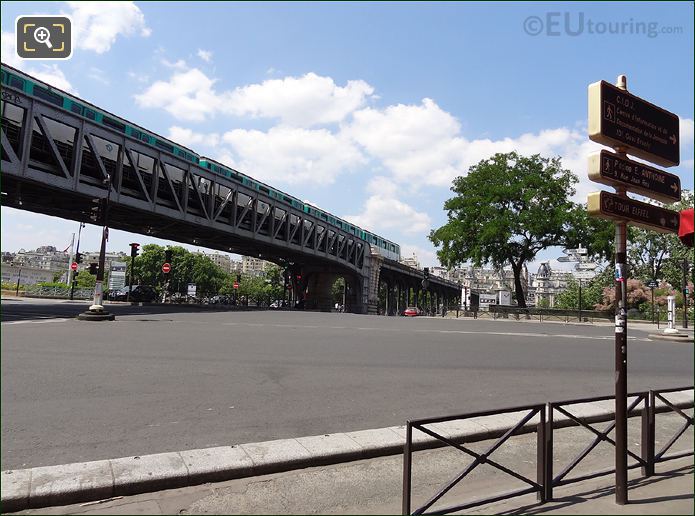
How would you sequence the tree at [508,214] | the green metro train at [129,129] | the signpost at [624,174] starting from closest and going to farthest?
the signpost at [624,174] < the green metro train at [129,129] < the tree at [508,214]

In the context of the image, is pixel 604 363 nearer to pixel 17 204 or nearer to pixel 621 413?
pixel 621 413

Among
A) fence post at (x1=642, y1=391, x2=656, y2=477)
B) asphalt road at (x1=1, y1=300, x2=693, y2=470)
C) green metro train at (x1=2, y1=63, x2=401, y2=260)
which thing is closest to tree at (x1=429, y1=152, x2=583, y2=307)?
green metro train at (x1=2, y1=63, x2=401, y2=260)

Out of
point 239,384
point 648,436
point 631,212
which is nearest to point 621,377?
point 648,436

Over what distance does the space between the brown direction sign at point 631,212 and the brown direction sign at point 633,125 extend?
1.79ft

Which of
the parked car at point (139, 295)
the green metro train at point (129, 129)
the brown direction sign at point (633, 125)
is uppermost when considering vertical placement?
the green metro train at point (129, 129)

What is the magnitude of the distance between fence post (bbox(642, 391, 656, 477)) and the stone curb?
56.3 inches

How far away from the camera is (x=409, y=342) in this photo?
17844 mm

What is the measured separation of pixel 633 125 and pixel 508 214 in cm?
4119

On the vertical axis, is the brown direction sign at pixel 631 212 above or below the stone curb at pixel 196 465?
above

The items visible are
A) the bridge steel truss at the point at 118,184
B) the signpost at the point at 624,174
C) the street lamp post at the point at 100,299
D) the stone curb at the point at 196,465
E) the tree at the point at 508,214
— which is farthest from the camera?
the tree at the point at 508,214

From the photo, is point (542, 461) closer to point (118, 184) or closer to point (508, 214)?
point (118, 184)

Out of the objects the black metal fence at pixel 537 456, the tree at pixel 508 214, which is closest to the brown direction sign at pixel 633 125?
the black metal fence at pixel 537 456

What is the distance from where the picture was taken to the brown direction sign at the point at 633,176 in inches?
182

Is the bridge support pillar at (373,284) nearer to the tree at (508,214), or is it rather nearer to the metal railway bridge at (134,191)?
the metal railway bridge at (134,191)
